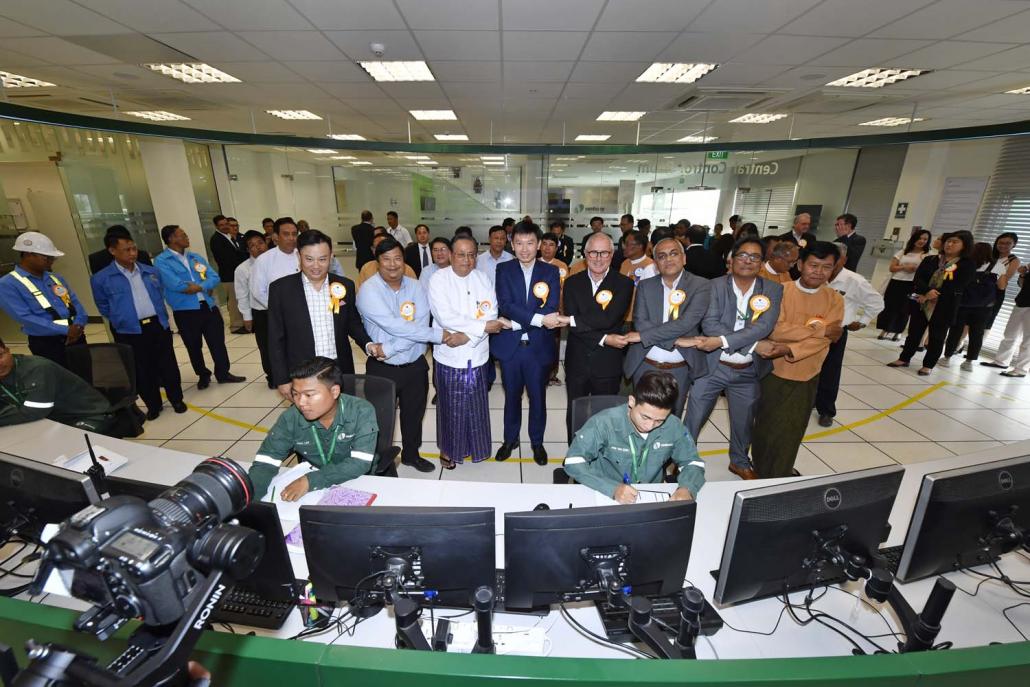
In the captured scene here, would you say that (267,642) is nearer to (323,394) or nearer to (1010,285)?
(323,394)

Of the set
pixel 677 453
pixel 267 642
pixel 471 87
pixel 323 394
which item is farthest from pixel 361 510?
pixel 471 87

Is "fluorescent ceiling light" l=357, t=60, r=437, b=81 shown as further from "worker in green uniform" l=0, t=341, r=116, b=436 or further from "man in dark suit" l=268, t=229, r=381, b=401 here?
"worker in green uniform" l=0, t=341, r=116, b=436

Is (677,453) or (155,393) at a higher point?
(677,453)

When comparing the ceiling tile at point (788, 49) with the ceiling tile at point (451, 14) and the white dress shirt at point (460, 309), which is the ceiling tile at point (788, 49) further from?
the white dress shirt at point (460, 309)

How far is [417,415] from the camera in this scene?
3.34 metres

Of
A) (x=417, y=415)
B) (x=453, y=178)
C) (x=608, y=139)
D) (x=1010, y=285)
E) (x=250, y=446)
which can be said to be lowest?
(x=250, y=446)

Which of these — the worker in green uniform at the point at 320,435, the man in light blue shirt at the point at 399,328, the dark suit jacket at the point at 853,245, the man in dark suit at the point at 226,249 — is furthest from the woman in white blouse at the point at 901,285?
the man in dark suit at the point at 226,249

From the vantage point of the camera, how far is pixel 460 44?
4098 millimetres

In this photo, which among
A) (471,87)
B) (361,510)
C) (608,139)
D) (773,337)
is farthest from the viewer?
(608,139)

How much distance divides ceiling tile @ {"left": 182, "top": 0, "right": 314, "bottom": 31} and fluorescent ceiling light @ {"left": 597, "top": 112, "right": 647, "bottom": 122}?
4718 mm

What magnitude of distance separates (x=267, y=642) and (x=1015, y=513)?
2.28 metres

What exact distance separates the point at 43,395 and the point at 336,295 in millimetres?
1806

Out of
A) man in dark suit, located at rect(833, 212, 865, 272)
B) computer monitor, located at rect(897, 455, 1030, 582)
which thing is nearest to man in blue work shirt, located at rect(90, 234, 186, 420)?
computer monitor, located at rect(897, 455, 1030, 582)

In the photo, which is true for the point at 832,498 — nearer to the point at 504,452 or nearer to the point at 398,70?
the point at 504,452
